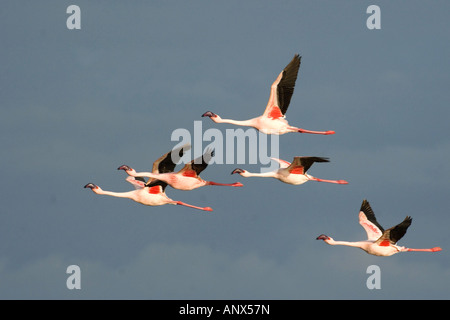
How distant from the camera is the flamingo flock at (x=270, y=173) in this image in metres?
51.1

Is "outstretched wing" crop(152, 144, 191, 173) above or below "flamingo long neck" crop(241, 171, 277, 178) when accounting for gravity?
above

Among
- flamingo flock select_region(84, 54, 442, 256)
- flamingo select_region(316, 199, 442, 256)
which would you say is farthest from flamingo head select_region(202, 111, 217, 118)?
flamingo select_region(316, 199, 442, 256)

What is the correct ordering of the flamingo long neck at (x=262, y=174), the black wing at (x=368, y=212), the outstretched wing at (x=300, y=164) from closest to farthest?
the outstretched wing at (x=300, y=164) < the flamingo long neck at (x=262, y=174) < the black wing at (x=368, y=212)

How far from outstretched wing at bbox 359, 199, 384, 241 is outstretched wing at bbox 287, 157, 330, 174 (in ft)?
12.1

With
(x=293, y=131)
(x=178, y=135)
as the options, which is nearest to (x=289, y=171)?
(x=293, y=131)

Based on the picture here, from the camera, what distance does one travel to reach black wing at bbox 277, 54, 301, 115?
5122 cm

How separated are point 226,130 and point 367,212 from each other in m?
6.67

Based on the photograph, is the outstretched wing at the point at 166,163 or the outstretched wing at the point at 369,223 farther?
the outstretched wing at the point at 369,223

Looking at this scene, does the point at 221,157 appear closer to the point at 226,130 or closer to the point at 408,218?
the point at 226,130

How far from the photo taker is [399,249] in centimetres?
5250

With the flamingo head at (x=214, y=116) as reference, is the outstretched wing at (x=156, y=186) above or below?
below

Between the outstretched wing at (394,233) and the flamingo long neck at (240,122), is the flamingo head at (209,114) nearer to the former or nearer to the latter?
the flamingo long neck at (240,122)

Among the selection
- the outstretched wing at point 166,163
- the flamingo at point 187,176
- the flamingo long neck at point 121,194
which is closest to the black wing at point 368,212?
the flamingo at point 187,176

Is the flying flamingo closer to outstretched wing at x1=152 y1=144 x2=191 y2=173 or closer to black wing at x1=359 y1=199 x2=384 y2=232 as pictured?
outstretched wing at x1=152 y1=144 x2=191 y2=173
